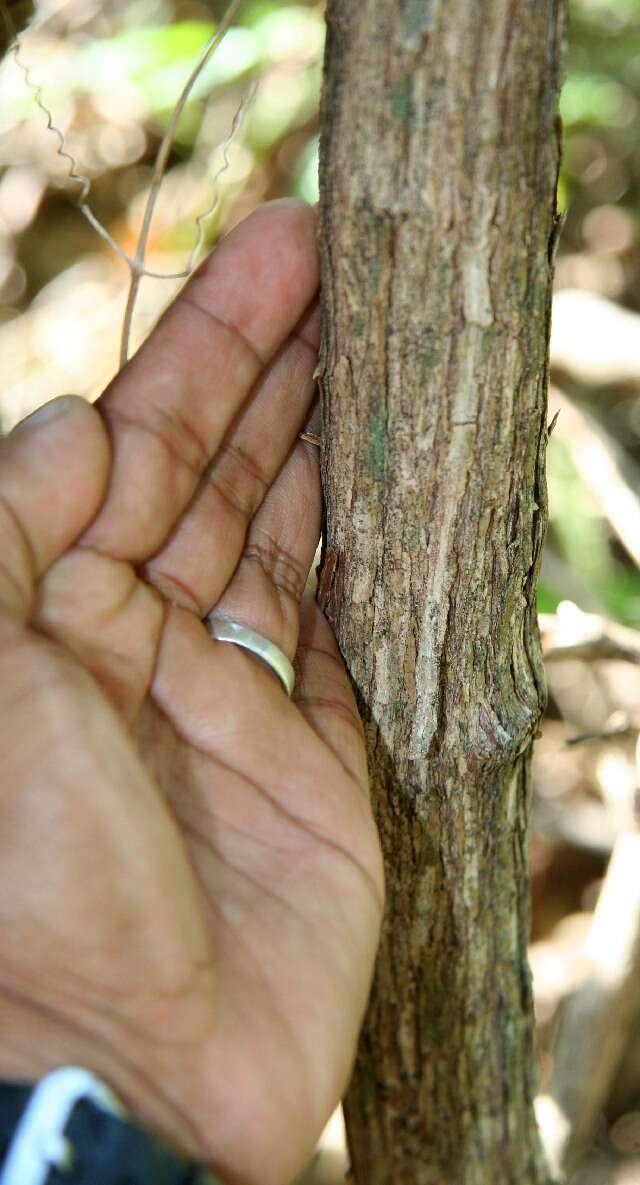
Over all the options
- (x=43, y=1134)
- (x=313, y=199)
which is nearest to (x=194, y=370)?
(x=43, y=1134)

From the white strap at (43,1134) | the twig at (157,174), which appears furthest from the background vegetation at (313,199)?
the white strap at (43,1134)

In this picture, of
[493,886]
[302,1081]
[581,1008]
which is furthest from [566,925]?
[302,1081]

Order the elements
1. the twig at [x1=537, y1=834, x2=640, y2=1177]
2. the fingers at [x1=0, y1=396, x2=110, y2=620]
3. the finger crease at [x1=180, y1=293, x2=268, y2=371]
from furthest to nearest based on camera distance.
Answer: the twig at [x1=537, y1=834, x2=640, y2=1177]
the finger crease at [x1=180, y1=293, x2=268, y2=371]
the fingers at [x1=0, y1=396, x2=110, y2=620]

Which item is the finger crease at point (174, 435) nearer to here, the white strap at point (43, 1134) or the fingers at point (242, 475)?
the fingers at point (242, 475)

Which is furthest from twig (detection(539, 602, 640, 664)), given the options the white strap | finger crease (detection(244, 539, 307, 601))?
the white strap

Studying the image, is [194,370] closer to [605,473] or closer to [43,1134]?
[43,1134]

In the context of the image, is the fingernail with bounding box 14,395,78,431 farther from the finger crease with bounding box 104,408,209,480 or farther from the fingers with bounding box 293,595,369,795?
the fingers with bounding box 293,595,369,795
